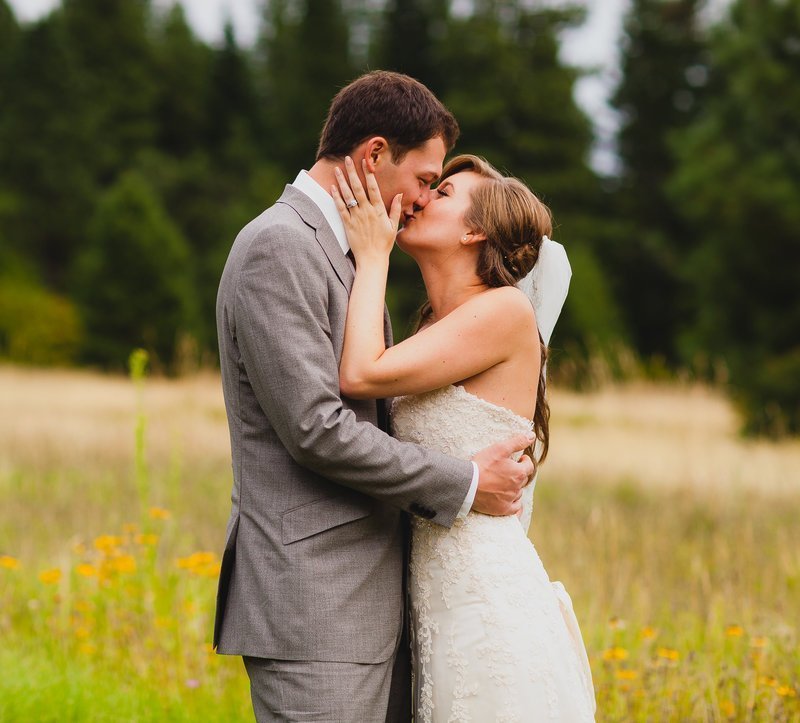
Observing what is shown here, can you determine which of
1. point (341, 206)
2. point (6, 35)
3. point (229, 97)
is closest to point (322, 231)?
point (341, 206)

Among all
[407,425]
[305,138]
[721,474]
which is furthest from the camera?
[305,138]

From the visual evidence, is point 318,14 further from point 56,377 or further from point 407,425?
point 407,425

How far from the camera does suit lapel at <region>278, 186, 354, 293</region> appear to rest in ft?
8.27

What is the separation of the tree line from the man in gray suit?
17.7 meters

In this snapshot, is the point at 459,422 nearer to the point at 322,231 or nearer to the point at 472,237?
the point at 472,237

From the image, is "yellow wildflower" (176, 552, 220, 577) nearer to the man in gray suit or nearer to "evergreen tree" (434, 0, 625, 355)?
the man in gray suit

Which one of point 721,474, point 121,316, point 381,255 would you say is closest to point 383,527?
point 381,255

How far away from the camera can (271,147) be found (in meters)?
32.2

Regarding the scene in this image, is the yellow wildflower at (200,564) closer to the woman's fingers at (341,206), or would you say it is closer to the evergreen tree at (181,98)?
the woman's fingers at (341,206)

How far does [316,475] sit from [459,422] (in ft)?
1.50

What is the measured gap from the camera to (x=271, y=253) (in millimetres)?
2371

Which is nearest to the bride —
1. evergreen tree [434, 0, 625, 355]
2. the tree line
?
the tree line

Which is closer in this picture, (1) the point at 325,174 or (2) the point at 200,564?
(1) the point at 325,174

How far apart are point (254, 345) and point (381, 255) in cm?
45
